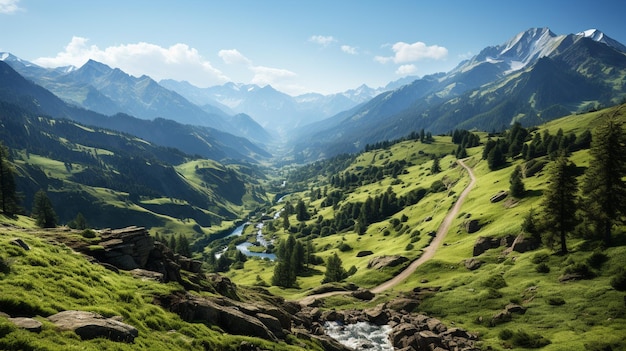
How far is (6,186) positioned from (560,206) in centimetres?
13765

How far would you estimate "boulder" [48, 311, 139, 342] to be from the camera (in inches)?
782

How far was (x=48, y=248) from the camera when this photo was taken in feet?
103

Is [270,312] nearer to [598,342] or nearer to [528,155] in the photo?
[598,342]

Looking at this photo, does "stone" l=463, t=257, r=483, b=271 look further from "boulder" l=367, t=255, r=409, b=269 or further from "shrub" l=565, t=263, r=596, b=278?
"shrub" l=565, t=263, r=596, b=278

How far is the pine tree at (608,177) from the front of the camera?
5572 cm

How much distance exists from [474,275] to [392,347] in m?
29.3

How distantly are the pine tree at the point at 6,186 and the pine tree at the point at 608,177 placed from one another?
5448 inches

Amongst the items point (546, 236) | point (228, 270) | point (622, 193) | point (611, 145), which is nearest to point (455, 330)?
point (546, 236)

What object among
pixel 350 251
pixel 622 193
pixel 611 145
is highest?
pixel 611 145

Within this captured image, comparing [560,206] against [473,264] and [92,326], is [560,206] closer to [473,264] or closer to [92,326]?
[473,264]

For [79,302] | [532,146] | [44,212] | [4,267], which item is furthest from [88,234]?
[532,146]

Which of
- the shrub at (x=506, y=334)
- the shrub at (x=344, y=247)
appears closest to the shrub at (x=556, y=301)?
the shrub at (x=506, y=334)

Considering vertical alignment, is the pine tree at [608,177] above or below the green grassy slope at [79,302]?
above

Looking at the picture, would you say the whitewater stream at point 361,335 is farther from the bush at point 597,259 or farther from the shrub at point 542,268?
the bush at point 597,259
